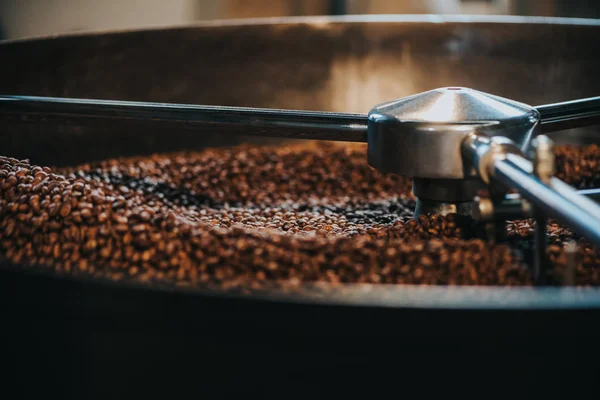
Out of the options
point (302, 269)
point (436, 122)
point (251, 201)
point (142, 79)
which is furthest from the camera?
point (142, 79)

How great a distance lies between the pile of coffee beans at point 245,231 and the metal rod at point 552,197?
9 cm

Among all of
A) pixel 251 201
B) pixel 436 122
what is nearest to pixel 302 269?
pixel 436 122

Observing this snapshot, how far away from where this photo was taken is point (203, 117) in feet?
3.31

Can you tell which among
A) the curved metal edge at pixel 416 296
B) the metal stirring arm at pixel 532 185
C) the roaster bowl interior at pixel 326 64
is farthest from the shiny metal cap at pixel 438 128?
the roaster bowl interior at pixel 326 64

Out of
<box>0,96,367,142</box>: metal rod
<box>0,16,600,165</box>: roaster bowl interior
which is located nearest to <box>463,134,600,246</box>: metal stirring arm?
<box>0,96,367,142</box>: metal rod

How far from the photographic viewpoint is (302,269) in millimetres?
696

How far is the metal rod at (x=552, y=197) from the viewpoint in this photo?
1.74 ft

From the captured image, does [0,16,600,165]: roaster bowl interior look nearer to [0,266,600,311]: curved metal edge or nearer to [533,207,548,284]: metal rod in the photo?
[533,207,548,284]: metal rod

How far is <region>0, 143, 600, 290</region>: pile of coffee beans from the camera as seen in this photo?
0.70 meters

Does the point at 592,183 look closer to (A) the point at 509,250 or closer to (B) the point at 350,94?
(B) the point at 350,94

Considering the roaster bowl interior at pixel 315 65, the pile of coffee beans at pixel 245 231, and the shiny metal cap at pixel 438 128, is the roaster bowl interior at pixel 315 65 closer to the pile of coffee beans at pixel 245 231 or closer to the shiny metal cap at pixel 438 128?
the pile of coffee beans at pixel 245 231

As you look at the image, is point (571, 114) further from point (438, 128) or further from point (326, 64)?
point (326, 64)

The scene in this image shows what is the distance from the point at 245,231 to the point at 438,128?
0.30 metres

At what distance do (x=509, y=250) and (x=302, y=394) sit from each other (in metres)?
0.36
